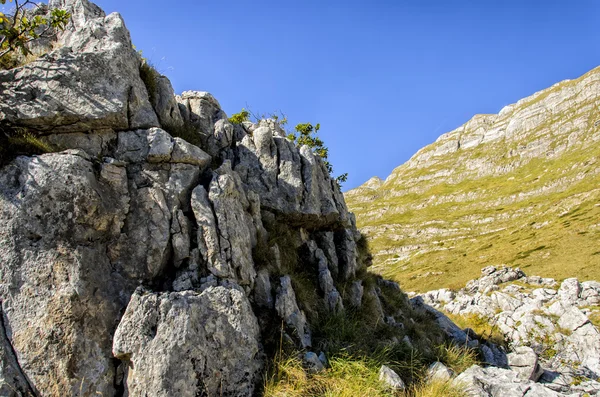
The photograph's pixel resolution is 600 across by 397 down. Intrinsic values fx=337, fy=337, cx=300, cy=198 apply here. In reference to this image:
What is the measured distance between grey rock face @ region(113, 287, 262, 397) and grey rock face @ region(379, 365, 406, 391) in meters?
3.60

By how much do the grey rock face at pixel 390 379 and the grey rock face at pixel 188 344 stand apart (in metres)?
3.60

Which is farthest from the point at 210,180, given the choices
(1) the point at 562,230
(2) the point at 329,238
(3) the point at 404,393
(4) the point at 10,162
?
(1) the point at 562,230

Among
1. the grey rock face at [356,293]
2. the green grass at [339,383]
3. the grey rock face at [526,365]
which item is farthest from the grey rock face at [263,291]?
the grey rock face at [526,365]

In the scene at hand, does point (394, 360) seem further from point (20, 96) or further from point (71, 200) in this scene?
point (20, 96)

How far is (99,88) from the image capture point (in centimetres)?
1118

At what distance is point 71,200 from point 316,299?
9.48m

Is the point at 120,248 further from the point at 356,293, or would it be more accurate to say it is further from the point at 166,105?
the point at 356,293

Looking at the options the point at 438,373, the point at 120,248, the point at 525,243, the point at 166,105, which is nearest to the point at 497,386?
the point at 438,373

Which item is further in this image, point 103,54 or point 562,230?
point 562,230

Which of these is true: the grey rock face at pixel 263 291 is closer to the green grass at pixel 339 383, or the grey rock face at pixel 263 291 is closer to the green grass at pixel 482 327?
the green grass at pixel 339 383

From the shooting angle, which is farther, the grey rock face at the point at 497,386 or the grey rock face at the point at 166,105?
the grey rock face at the point at 166,105

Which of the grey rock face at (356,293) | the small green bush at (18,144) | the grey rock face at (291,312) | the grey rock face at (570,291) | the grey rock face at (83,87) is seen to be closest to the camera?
the small green bush at (18,144)

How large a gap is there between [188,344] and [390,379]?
5.84 metres

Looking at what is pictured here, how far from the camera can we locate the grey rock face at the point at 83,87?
10430 mm
